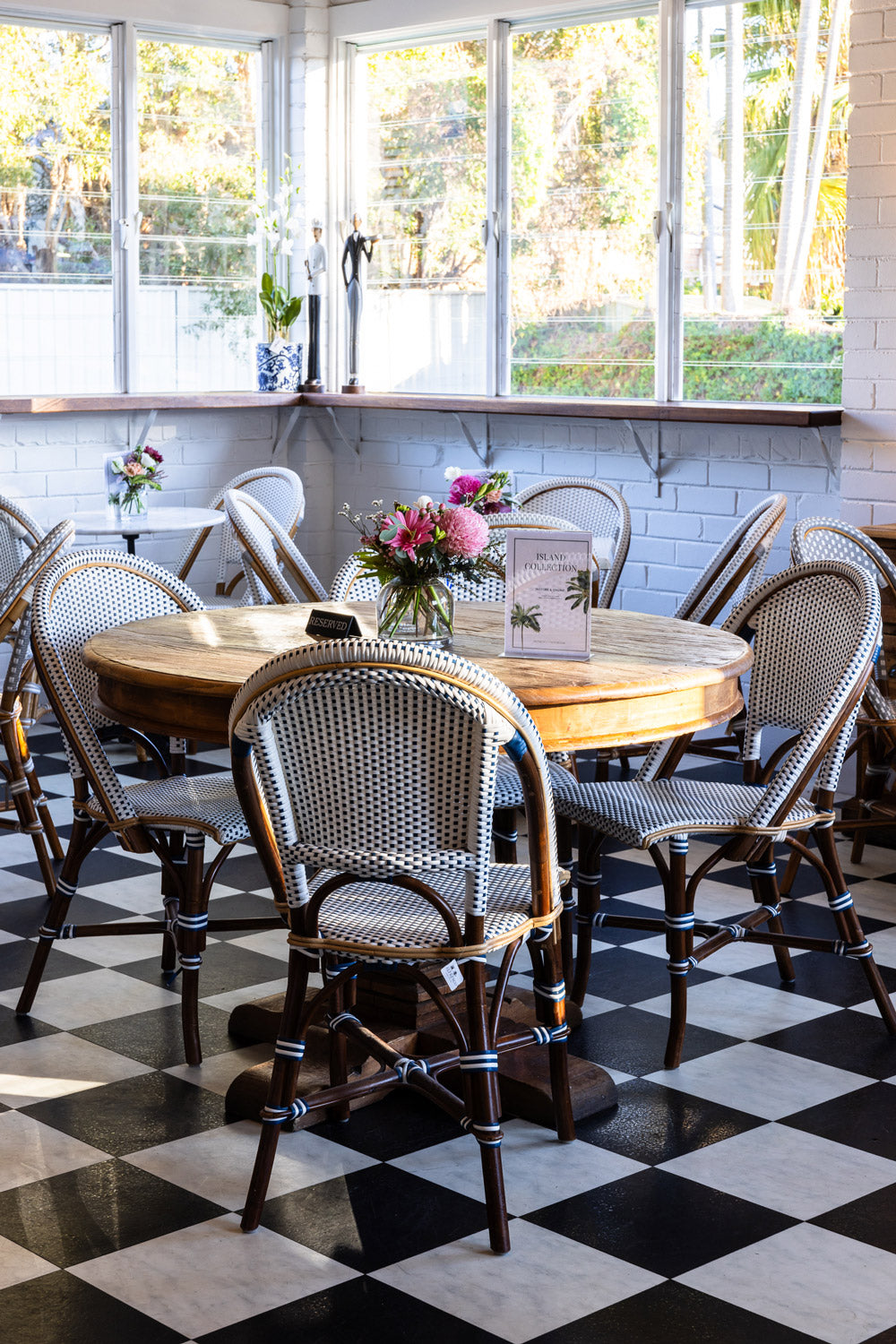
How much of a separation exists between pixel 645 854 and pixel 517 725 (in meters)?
2.43

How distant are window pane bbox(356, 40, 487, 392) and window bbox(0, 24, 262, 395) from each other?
0.54 m

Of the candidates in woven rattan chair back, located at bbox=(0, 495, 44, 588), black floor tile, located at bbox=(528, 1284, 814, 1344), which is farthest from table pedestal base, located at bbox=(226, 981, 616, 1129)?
woven rattan chair back, located at bbox=(0, 495, 44, 588)

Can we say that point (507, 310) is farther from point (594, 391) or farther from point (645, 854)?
point (645, 854)

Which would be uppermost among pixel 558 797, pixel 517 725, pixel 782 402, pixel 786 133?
pixel 786 133

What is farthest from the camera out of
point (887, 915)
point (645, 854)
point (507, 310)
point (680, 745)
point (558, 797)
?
point (507, 310)

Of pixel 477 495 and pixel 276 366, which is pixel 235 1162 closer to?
pixel 477 495

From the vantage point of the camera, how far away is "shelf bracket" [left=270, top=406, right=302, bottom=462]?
7227 millimetres

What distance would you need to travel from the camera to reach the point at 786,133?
18.3ft

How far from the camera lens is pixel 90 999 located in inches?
133

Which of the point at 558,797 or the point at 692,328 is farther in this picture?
the point at 692,328

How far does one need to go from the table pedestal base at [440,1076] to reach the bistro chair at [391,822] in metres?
0.34

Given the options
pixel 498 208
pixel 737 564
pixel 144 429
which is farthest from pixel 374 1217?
pixel 498 208

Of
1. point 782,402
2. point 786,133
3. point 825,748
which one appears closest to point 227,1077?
point 825,748

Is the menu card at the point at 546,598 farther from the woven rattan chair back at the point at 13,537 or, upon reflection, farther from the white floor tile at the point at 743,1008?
the woven rattan chair back at the point at 13,537
